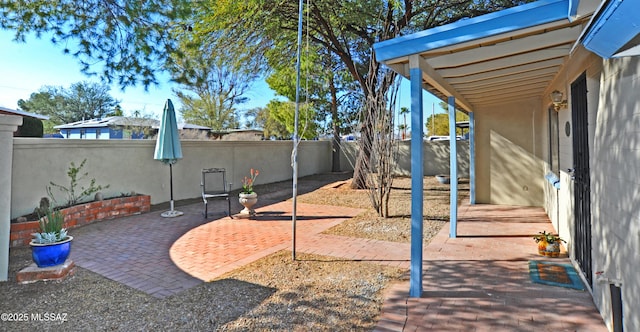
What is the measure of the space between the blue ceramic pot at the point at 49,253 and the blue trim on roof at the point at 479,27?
3.98 metres

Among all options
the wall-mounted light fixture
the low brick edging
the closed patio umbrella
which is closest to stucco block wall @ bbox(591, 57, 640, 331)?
the wall-mounted light fixture

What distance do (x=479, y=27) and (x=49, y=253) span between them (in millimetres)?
4850

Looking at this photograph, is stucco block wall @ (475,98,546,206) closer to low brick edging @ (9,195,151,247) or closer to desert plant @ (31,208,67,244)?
low brick edging @ (9,195,151,247)

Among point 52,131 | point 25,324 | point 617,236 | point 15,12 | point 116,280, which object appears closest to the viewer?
point 617,236

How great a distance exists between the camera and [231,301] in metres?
3.37

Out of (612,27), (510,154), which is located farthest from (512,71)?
(510,154)

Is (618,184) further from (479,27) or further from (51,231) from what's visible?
(51,231)

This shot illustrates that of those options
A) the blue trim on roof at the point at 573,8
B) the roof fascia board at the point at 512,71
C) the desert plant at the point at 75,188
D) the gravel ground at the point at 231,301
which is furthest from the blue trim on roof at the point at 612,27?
the desert plant at the point at 75,188

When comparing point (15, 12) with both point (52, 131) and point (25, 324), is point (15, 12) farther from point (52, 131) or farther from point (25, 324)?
point (52, 131)

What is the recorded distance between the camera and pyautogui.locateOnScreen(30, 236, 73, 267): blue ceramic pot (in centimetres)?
389

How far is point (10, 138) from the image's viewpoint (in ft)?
12.8

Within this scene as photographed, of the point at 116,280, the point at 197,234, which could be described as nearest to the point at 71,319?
the point at 116,280

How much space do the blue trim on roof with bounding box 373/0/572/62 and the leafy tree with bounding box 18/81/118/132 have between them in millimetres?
30341

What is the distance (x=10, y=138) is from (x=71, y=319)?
2187mm
